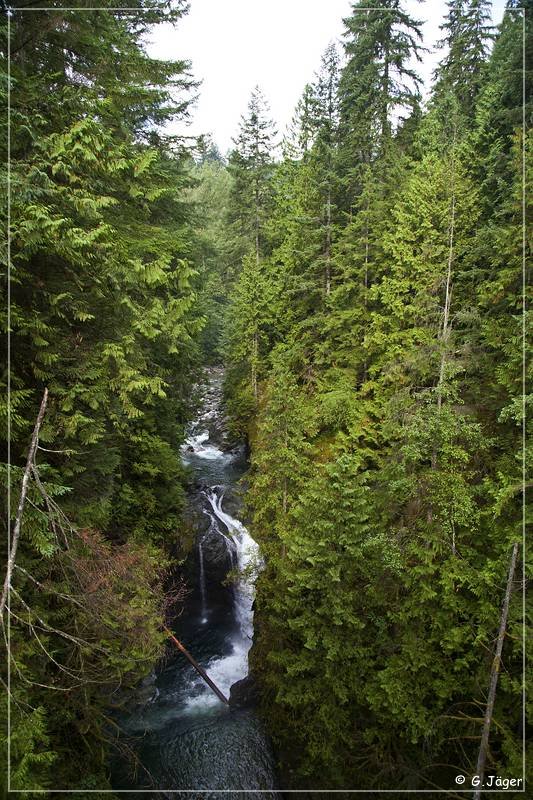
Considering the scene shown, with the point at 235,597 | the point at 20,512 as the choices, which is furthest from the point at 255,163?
the point at 20,512

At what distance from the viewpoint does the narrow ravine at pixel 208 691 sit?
11.8 metres

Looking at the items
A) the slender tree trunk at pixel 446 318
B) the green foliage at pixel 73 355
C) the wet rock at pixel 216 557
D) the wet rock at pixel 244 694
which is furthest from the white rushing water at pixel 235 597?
the slender tree trunk at pixel 446 318

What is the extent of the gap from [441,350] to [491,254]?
4.03 m

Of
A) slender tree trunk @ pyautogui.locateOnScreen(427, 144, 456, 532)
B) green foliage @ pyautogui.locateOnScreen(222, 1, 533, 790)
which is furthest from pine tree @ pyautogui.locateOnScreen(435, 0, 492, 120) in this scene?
slender tree trunk @ pyautogui.locateOnScreen(427, 144, 456, 532)

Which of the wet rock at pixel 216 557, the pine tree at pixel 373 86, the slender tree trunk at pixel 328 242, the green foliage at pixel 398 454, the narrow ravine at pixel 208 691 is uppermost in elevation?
the pine tree at pixel 373 86

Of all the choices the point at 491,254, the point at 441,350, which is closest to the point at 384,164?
the point at 491,254

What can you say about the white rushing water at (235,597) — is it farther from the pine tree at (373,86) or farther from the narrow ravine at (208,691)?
the pine tree at (373,86)

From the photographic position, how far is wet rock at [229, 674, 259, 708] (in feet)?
45.8

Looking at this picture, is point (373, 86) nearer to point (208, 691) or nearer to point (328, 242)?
point (328, 242)

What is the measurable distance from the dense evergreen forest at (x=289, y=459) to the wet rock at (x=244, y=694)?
0.38m

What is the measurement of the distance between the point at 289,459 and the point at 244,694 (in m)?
7.96

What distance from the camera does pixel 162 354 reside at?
16.0 meters

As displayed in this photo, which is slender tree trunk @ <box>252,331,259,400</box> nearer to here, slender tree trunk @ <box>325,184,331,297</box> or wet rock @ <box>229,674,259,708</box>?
slender tree trunk @ <box>325,184,331,297</box>

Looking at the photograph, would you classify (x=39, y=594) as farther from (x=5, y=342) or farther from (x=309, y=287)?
(x=309, y=287)
